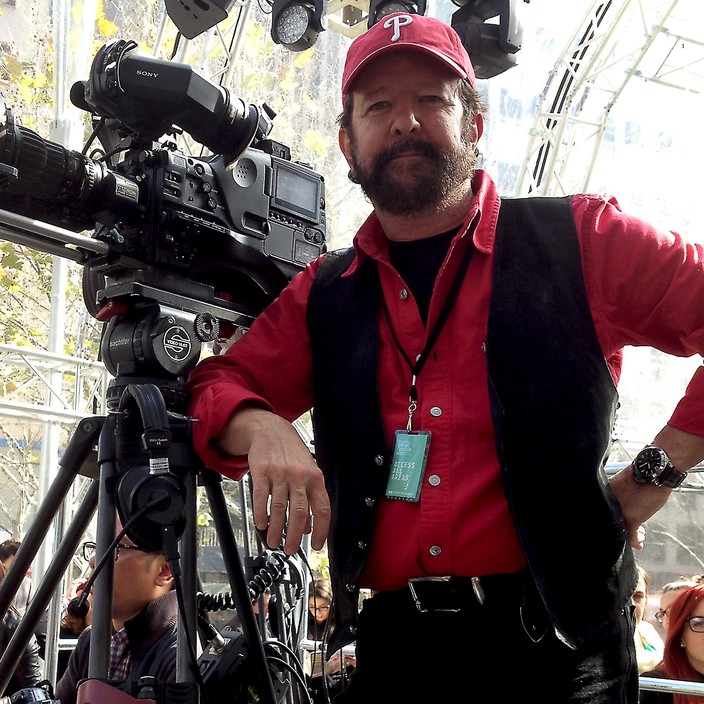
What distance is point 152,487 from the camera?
3.99 feet

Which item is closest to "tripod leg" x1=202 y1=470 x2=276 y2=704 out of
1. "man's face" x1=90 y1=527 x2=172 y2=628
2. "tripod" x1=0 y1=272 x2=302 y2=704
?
"tripod" x1=0 y1=272 x2=302 y2=704

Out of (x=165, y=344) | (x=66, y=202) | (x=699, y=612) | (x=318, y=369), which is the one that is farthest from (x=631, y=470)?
(x=699, y=612)

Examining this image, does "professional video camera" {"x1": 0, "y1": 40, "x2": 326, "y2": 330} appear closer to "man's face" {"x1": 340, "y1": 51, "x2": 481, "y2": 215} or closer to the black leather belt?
"man's face" {"x1": 340, "y1": 51, "x2": 481, "y2": 215}

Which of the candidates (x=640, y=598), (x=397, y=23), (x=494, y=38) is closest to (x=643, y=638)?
(x=640, y=598)

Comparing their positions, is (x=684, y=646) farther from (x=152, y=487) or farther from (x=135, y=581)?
(x=152, y=487)

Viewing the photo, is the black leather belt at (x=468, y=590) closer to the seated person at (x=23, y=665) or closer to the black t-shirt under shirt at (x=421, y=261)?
the black t-shirt under shirt at (x=421, y=261)

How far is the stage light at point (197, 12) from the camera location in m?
2.75

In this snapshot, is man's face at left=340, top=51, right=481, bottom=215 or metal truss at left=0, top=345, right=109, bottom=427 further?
metal truss at left=0, top=345, right=109, bottom=427

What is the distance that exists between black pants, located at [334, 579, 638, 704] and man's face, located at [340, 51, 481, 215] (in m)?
0.63

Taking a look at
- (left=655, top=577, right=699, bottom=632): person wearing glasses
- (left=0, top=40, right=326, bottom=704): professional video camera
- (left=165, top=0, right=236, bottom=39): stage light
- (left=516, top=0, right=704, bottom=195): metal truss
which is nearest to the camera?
(left=0, top=40, right=326, bottom=704): professional video camera

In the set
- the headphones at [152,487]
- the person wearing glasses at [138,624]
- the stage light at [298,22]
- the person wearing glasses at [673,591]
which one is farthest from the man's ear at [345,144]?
the person wearing glasses at [673,591]

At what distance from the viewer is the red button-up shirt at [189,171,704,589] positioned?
1.22 metres

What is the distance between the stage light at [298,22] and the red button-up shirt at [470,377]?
6.24ft

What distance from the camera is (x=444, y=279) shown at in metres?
1.37
